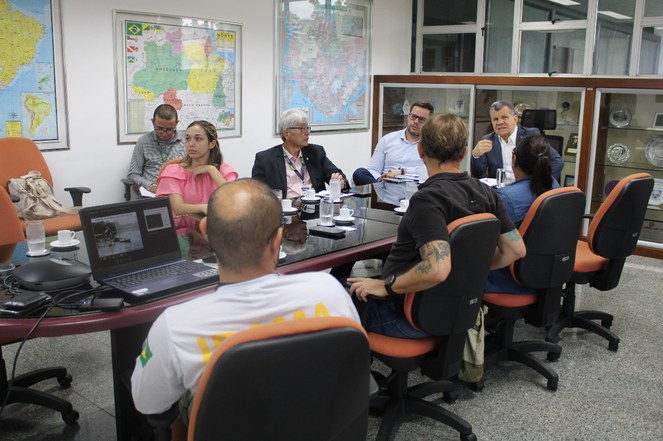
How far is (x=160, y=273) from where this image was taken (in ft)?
6.95

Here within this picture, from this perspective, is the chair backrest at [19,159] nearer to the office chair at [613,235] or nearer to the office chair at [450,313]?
the office chair at [450,313]

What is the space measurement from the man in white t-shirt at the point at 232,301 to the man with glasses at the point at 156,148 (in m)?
3.54

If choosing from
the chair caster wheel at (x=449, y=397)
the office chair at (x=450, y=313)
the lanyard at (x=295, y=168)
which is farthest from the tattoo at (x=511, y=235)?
the lanyard at (x=295, y=168)

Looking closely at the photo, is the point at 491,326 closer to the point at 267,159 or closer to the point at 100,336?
the point at 267,159

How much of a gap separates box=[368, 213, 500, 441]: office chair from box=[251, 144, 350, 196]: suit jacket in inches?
69.3

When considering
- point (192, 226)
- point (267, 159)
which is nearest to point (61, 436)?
point (192, 226)

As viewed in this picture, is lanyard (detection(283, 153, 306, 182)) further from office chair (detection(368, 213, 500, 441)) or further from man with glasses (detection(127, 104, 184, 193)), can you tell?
office chair (detection(368, 213, 500, 441))

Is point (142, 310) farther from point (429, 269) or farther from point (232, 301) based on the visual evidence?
point (429, 269)

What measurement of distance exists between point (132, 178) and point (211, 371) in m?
3.86

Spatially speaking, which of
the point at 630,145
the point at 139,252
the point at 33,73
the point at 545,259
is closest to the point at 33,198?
the point at 33,73

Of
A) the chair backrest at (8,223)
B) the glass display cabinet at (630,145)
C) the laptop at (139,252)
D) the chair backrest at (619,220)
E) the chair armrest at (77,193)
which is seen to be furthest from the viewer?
the glass display cabinet at (630,145)

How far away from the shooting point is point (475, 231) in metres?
2.17

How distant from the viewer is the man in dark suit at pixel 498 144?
449cm

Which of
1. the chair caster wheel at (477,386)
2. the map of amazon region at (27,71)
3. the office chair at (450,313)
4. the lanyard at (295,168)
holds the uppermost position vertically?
the map of amazon region at (27,71)
